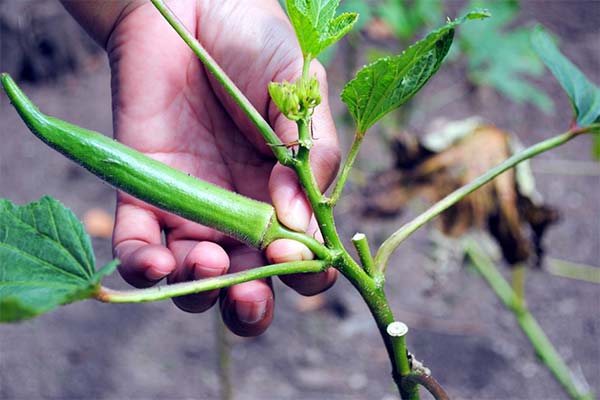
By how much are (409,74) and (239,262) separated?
503mm

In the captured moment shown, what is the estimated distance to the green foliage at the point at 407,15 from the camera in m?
2.67

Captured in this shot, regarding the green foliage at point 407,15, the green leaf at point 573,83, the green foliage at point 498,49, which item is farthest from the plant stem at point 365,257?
the green foliage at point 498,49

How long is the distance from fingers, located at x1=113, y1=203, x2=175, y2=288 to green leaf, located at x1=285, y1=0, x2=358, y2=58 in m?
0.39

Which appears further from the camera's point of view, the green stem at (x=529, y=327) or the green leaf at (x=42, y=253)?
the green stem at (x=529, y=327)

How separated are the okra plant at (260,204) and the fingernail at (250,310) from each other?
248mm

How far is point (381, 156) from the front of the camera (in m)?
3.59

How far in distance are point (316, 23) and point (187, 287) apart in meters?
0.40

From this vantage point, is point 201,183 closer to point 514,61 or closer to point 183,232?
point 183,232

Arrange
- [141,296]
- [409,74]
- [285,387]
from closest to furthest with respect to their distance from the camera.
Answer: [141,296], [409,74], [285,387]

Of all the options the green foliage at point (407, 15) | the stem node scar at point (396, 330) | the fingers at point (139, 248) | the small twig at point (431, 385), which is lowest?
the small twig at point (431, 385)

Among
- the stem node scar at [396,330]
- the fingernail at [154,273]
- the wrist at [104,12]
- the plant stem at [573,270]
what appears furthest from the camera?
the plant stem at [573,270]

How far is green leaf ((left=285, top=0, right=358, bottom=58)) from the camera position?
951mm

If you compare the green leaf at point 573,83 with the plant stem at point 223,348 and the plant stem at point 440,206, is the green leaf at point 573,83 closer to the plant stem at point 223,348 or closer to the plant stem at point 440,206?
the plant stem at point 440,206

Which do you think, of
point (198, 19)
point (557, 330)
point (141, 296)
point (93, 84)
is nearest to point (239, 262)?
point (141, 296)
